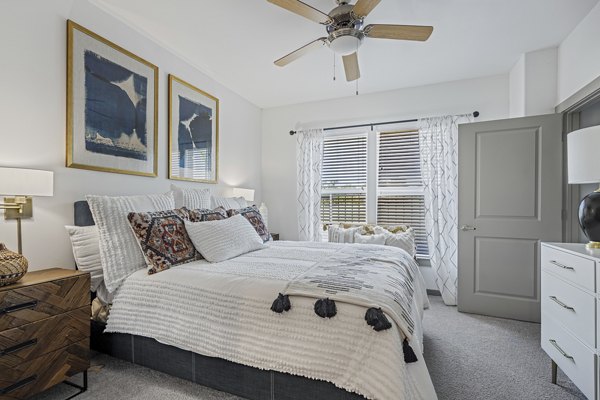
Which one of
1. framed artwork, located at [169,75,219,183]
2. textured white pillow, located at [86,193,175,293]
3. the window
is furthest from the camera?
the window

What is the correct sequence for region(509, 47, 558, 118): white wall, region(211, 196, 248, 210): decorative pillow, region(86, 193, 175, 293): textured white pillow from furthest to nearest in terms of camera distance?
region(211, 196, 248, 210): decorative pillow < region(509, 47, 558, 118): white wall < region(86, 193, 175, 293): textured white pillow

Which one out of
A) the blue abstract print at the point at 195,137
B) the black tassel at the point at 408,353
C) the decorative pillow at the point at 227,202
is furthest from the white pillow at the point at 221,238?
the black tassel at the point at 408,353

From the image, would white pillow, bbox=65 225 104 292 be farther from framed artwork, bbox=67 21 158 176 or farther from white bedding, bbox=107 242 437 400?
framed artwork, bbox=67 21 158 176

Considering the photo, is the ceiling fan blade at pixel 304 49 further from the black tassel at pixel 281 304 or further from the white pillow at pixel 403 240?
the white pillow at pixel 403 240

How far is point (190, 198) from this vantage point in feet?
8.89

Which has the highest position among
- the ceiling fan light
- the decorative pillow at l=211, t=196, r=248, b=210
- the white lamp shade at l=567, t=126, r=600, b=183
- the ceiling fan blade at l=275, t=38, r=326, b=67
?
the ceiling fan blade at l=275, t=38, r=326, b=67

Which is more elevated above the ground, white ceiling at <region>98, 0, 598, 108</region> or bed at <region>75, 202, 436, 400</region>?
white ceiling at <region>98, 0, 598, 108</region>

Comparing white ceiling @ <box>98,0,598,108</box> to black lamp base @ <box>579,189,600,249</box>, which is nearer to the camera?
black lamp base @ <box>579,189,600,249</box>

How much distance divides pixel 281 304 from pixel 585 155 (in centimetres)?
196

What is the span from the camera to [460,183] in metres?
3.12

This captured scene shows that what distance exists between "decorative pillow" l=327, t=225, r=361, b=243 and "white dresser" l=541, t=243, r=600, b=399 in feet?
Result: 6.47

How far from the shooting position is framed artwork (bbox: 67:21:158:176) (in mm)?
2062

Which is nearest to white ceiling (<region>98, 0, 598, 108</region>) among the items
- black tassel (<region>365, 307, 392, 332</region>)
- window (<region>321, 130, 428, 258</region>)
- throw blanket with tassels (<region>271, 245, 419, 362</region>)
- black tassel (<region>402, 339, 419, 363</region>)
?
window (<region>321, 130, 428, 258</region>)

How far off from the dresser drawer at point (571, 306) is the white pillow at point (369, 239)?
1.64 meters
